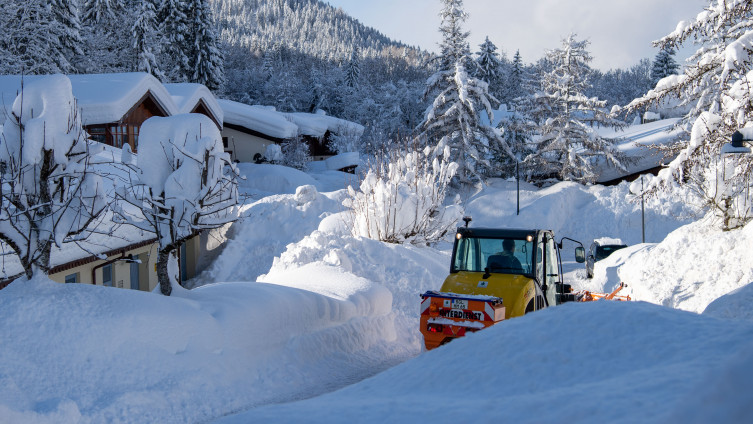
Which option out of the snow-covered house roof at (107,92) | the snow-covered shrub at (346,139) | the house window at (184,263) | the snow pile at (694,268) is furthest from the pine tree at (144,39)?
the snow pile at (694,268)

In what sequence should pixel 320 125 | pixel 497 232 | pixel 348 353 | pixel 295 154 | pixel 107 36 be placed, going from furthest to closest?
pixel 320 125, pixel 295 154, pixel 107 36, pixel 348 353, pixel 497 232

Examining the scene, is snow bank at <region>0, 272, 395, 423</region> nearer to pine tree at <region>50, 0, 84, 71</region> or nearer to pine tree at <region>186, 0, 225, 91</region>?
pine tree at <region>50, 0, 84, 71</region>

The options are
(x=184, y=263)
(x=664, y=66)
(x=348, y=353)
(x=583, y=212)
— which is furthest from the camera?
(x=664, y=66)

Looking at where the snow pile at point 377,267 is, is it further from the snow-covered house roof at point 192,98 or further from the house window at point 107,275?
the snow-covered house roof at point 192,98

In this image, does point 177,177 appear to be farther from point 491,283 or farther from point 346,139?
point 346,139

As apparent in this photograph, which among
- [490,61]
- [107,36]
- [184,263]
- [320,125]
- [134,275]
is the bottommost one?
[184,263]

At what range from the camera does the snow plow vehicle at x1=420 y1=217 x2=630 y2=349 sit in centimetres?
811

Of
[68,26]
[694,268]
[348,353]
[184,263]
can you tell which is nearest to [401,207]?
[348,353]

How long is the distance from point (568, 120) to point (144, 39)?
29.2m

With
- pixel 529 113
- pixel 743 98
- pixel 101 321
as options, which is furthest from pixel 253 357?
pixel 529 113

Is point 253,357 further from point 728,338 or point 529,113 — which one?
point 529,113

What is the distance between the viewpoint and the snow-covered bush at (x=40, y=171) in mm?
7625

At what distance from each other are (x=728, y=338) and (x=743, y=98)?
386 inches

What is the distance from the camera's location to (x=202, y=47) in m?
49.6
